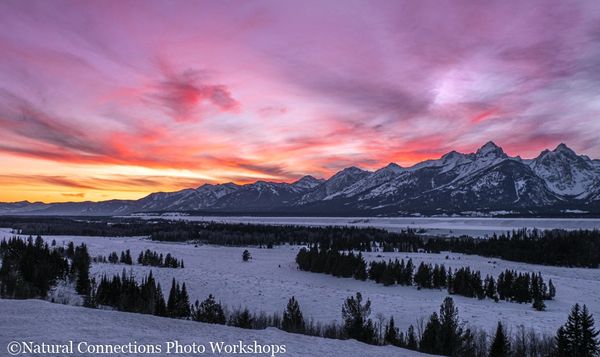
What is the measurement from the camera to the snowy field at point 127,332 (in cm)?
1919

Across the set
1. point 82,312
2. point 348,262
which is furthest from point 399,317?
point 348,262

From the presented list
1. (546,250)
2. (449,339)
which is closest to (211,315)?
(449,339)

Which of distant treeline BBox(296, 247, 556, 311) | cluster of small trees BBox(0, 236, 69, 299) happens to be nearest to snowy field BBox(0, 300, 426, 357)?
cluster of small trees BBox(0, 236, 69, 299)

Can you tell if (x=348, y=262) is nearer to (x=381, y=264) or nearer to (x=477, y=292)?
(x=381, y=264)

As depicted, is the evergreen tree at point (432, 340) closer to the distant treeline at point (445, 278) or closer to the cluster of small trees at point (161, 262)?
the distant treeline at point (445, 278)

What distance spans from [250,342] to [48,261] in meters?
62.4

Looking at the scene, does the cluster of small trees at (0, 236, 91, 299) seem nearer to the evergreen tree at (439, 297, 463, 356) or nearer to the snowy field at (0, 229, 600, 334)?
the snowy field at (0, 229, 600, 334)

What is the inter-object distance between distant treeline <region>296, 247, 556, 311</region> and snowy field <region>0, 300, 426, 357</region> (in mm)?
54329

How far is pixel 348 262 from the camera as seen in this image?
105 meters

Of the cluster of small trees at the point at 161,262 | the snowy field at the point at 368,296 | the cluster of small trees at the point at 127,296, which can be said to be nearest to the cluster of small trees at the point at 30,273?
the cluster of small trees at the point at 127,296

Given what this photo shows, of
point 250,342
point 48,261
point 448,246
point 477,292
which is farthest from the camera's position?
point 448,246

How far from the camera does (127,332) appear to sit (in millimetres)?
21188

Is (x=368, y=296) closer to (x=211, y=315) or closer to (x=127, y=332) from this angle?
(x=211, y=315)

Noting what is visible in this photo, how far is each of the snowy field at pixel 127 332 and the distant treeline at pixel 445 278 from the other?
54329 mm
